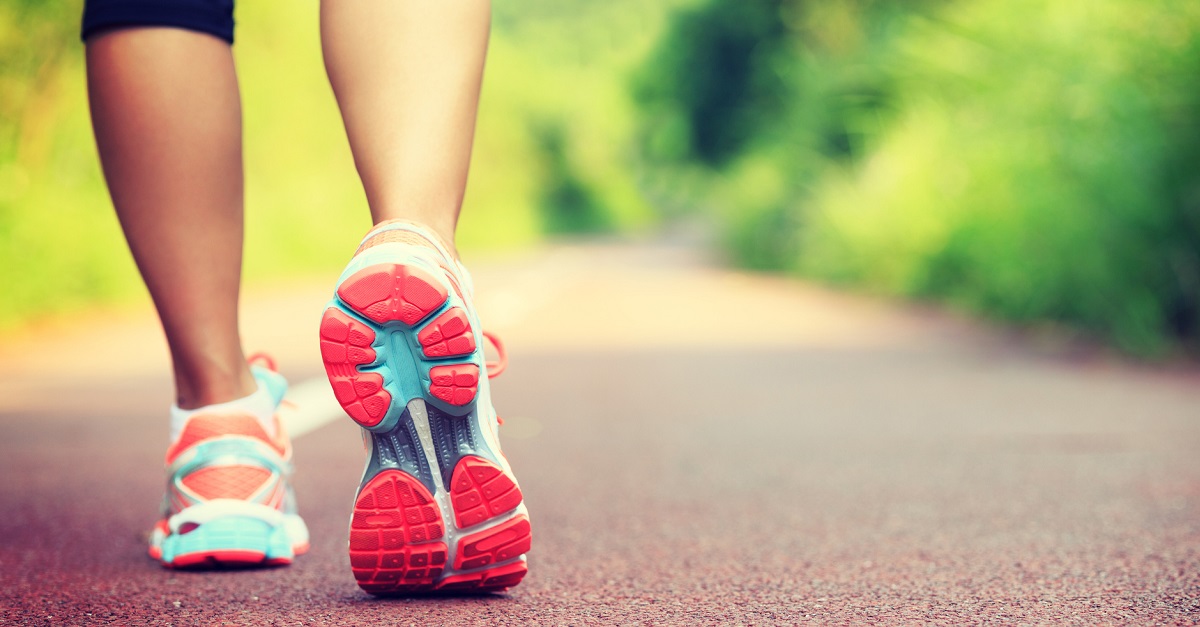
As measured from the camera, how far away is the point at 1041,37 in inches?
263

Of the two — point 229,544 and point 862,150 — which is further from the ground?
point 862,150

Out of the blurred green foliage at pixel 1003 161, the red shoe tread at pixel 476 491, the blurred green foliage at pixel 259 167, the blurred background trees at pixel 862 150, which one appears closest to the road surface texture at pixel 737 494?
the red shoe tread at pixel 476 491

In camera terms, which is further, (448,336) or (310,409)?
(310,409)

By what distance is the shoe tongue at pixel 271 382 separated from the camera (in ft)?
6.31

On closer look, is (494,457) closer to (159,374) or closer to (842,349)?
(159,374)

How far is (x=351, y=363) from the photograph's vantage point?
4.64 ft

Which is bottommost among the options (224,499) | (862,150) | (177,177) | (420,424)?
(224,499)

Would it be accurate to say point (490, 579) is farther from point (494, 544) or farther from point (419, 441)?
point (419, 441)

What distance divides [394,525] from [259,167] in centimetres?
1678

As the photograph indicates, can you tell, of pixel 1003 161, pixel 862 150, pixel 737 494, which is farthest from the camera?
pixel 862 150

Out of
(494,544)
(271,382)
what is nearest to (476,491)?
(494,544)

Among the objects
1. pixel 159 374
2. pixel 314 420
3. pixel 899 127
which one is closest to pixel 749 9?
pixel 899 127

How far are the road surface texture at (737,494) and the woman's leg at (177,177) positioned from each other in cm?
35

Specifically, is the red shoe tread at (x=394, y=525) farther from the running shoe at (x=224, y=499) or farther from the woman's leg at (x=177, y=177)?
the woman's leg at (x=177, y=177)
